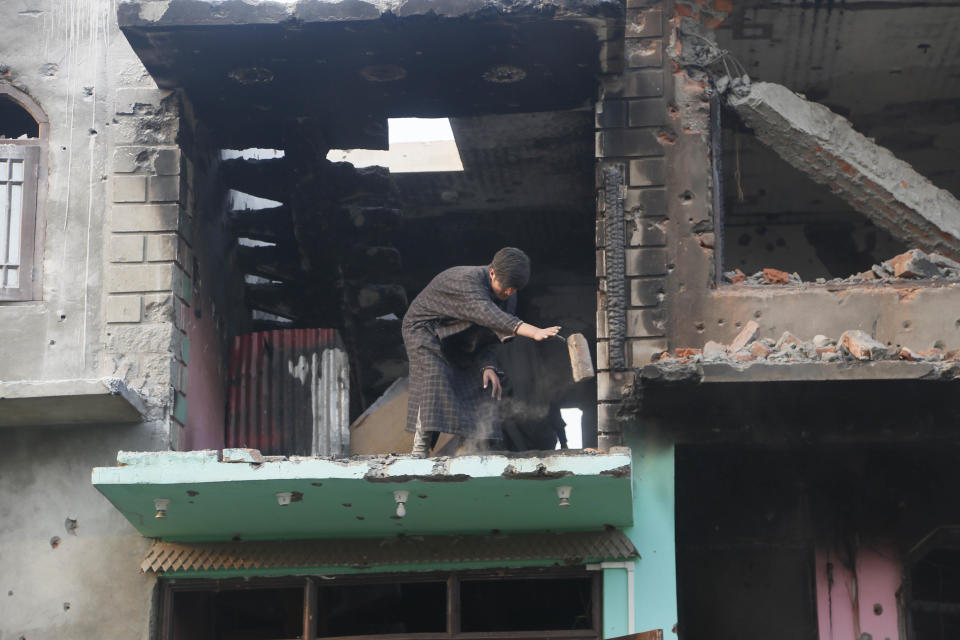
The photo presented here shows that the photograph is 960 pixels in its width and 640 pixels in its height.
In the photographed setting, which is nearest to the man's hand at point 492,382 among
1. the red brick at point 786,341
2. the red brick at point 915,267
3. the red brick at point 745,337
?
the red brick at point 745,337

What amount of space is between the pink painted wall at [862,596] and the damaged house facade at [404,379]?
2 cm

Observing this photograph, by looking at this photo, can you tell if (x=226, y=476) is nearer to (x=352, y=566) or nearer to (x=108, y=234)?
(x=352, y=566)

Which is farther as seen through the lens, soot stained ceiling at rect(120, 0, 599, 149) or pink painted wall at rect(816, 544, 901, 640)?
pink painted wall at rect(816, 544, 901, 640)

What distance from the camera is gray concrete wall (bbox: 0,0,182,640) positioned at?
34.5 ft

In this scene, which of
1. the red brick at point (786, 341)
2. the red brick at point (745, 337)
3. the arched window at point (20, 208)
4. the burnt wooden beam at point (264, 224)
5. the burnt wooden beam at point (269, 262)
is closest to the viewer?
the red brick at point (786, 341)

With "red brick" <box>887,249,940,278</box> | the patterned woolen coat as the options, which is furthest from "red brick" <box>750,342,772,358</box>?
the patterned woolen coat

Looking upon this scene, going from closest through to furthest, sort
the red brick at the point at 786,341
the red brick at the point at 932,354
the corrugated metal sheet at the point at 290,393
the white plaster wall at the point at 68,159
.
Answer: the red brick at the point at 932,354
the red brick at the point at 786,341
the white plaster wall at the point at 68,159
the corrugated metal sheet at the point at 290,393

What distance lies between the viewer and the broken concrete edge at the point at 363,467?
9500 mm

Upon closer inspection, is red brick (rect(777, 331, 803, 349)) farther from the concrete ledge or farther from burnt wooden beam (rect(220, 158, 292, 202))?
burnt wooden beam (rect(220, 158, 292, 202))

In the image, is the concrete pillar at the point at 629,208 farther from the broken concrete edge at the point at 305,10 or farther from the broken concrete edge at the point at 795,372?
the broken concrete edge at the point at 795,372

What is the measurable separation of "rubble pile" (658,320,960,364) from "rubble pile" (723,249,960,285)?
67 centimetres

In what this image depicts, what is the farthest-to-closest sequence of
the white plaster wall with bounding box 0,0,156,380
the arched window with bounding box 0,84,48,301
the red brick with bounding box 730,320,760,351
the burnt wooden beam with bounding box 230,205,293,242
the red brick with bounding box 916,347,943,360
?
the burnt wooden beam with bounding box 230,205,293,242 < the arched window with bounding box 0,84,48,301 < the white plaster wall with bounding box 0,0,156,380 < the red brick with bounding box 730,320,760,351 < the red brick with bounding box 916,347,943,360

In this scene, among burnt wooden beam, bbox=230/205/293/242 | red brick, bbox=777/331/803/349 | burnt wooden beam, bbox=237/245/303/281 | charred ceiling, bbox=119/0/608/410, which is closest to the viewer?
red brick, bbox=777/331/803/349

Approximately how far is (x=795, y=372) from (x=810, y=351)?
0.34 m
